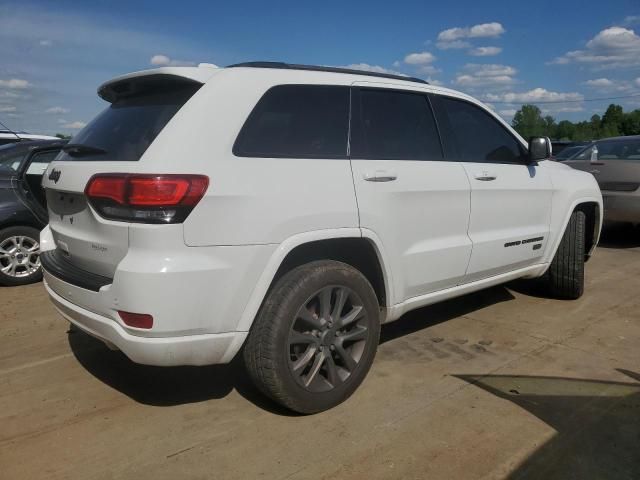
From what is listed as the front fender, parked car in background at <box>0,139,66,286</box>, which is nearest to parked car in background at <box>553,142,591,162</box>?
the front fender

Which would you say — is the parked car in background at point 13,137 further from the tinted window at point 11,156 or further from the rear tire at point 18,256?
the rear tire at point 18,256

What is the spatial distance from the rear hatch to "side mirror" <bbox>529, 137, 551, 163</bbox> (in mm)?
2788

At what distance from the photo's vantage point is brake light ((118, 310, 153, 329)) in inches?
93.9

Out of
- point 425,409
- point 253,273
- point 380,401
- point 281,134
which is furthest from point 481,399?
point 281,134

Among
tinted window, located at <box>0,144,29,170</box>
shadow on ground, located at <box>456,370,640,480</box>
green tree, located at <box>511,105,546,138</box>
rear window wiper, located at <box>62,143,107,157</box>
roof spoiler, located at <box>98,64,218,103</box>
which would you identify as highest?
green tree, located at <box>511,105,546,138</box>

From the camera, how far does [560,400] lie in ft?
10.1

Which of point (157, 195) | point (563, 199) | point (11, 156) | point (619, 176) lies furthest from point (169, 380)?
point (619, 176)

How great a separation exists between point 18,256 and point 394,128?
14.4ft

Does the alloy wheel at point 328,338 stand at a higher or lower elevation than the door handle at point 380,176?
lower

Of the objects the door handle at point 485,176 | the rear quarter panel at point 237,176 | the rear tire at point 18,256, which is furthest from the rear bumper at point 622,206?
the rear tire at point 18,256

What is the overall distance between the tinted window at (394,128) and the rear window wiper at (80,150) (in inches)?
54.0

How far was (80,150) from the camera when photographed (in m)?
2.93

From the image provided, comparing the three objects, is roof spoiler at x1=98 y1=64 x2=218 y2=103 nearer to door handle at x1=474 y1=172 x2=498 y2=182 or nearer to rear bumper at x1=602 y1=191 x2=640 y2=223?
door handle at x1=474 y1=172 x2=498 y2=182

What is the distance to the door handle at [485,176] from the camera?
379 centimetres
